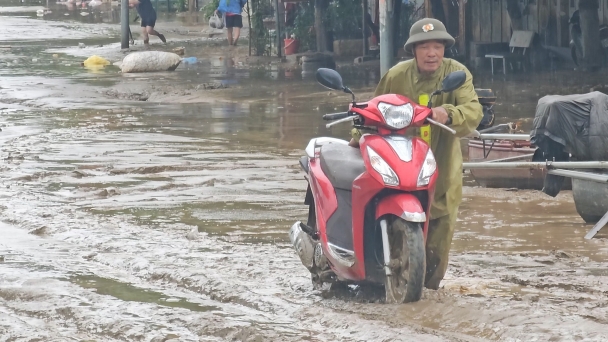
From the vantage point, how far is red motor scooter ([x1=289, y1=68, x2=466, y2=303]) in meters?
5.36

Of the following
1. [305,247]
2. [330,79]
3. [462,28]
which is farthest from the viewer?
[462,28]

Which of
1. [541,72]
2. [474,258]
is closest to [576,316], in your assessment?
[474,258]

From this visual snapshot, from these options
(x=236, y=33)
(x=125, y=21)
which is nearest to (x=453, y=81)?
(x=125, y=21)

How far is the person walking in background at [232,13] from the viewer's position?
25688mm

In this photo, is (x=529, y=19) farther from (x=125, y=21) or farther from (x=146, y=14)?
(x=146, y=14)

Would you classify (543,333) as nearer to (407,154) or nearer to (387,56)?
(407,154)

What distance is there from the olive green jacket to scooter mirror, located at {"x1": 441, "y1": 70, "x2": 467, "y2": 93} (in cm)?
32

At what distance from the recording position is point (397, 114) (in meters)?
5.41

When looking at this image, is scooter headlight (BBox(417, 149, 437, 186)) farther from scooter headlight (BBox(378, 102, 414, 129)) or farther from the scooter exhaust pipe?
the scooter exhaust pipe

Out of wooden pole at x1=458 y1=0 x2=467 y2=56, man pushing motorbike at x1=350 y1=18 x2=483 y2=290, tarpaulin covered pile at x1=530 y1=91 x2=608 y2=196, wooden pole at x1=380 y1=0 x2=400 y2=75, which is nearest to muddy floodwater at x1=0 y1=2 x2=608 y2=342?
man pushing motorbike at x1=350 y1=18 x2=483 y2=290

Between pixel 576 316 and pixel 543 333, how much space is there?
14.1 inches

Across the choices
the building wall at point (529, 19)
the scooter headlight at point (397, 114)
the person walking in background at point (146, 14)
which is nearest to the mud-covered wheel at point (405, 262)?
the scooter headlight at point (397, 114)

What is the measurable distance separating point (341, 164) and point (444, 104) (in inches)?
24.0

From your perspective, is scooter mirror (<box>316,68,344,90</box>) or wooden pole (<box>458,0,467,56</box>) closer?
scooter mirror (<box>316,68,344,90</box>)
